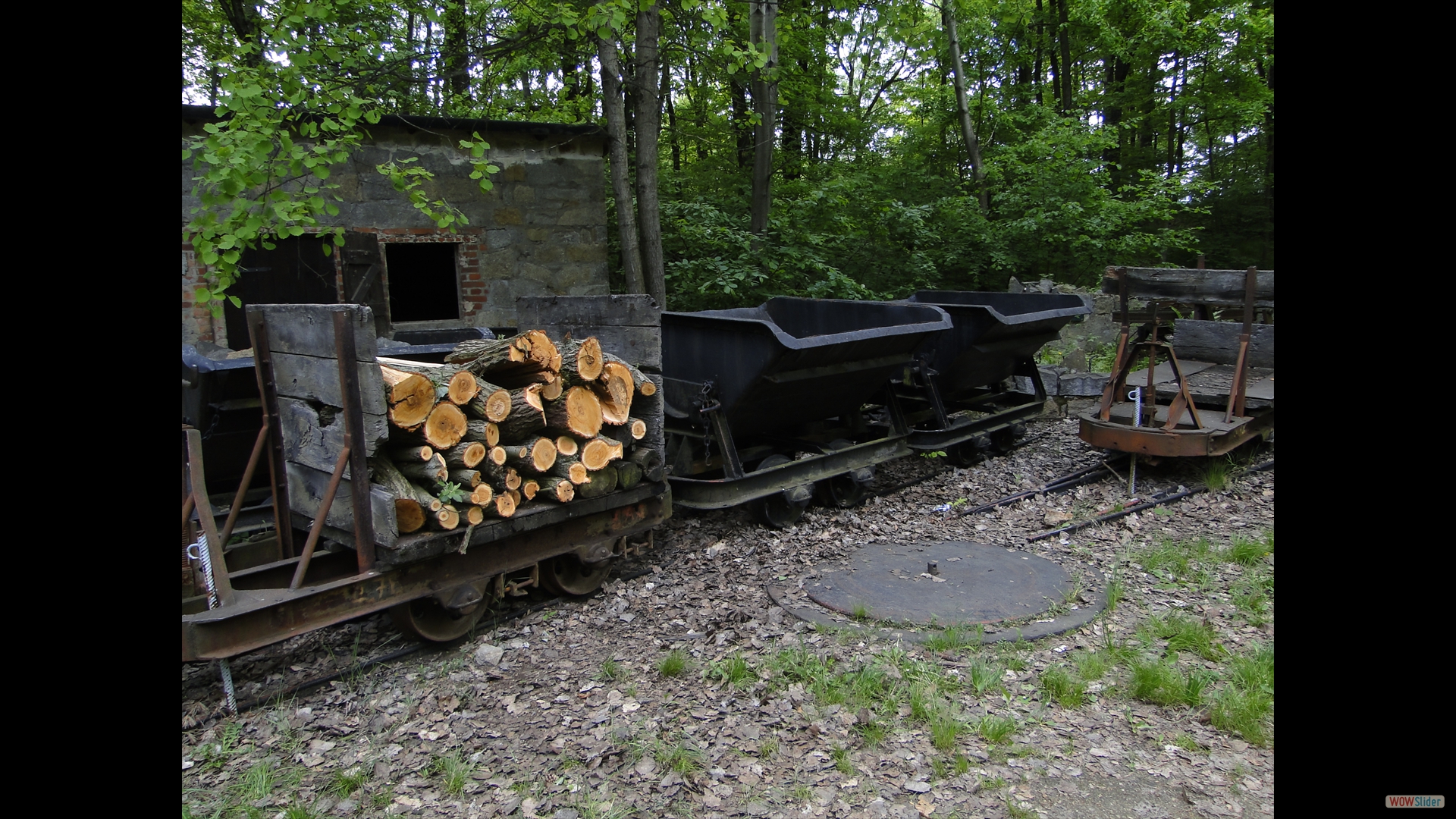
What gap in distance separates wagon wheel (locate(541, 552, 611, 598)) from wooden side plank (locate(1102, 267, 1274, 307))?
205 inches

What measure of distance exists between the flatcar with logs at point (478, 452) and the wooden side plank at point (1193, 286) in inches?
75.7

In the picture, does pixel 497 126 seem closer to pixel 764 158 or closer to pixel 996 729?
pixel 764 158

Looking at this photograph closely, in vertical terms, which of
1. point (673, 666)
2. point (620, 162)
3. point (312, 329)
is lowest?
point (673, 666)

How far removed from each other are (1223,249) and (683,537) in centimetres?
1576

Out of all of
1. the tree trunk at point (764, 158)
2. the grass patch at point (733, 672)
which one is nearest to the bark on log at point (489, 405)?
the grass patch at point (733, 672)

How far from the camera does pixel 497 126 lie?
9.99 metres

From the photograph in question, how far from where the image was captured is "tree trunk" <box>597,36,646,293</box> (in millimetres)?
10336

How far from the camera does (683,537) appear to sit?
20.6ft

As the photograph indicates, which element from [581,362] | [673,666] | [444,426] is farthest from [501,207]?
[673,666]

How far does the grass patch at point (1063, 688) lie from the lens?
381cm

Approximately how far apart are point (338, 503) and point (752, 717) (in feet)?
7.80

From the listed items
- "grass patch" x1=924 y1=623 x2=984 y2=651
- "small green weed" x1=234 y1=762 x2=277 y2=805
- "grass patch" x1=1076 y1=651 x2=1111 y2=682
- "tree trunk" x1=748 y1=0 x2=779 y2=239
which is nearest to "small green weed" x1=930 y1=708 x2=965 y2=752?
"grass patch" x1=924 y1=623 x2=984 y2=651
